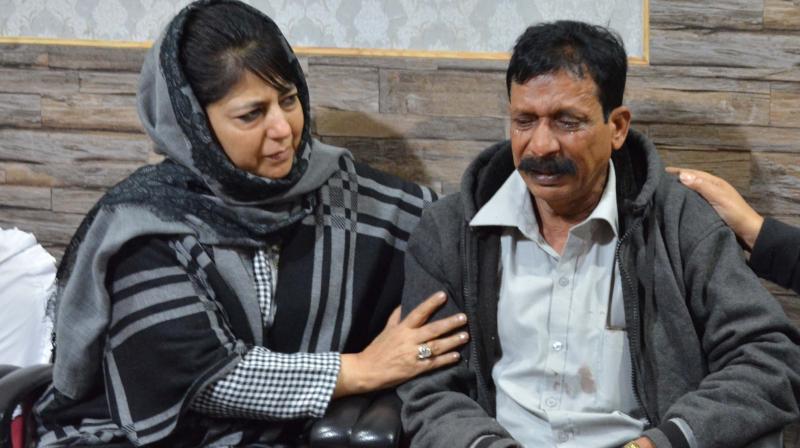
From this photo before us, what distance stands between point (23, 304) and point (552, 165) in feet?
5.26

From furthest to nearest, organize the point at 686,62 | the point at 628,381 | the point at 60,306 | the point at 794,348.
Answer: the point at 686,62, the point at 60,306, the point at 628,381, the point at 794,348

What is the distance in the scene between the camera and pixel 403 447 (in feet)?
7.22

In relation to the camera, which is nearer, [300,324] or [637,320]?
[637,320]

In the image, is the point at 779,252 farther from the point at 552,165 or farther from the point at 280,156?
the point at 280,156

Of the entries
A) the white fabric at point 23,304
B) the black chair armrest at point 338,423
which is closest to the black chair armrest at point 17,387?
the white fabric at point 23,304

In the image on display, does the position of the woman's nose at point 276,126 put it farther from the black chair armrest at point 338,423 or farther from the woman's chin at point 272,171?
the black chair armrest at point 338,423

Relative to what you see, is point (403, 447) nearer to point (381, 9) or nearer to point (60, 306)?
point (60, 306)

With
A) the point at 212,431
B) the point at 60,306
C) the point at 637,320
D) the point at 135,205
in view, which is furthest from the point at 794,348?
the point at 60,306

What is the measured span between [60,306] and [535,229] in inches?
42.3

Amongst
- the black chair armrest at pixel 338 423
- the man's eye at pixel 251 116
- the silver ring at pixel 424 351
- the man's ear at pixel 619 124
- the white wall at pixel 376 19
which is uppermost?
the white wall at pixel 376 19

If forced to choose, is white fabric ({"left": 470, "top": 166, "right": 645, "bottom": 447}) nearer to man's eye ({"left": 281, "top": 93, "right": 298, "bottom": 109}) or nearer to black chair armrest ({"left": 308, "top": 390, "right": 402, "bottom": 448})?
black chair armrest ({"left": 308, "top": 390, "right": 402, "bottom": 448})

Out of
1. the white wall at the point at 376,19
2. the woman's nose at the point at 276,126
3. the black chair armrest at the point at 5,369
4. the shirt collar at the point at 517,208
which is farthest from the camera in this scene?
the white wall at the point at 376,19

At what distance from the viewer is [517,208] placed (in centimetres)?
225

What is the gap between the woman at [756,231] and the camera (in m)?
2.24
